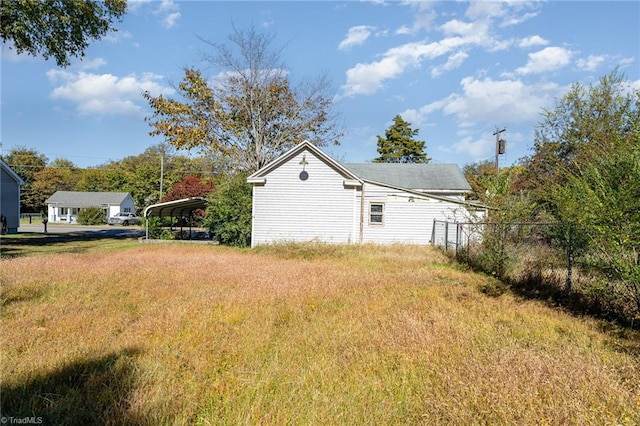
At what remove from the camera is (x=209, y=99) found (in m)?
24.7

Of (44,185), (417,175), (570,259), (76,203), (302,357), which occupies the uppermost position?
(44,185)

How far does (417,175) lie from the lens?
2494cm

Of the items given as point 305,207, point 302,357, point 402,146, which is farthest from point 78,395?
point 402,146

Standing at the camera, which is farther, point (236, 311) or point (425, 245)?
point (425, 245)

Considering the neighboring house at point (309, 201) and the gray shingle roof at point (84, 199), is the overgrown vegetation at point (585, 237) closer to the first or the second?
the neighboring house at point (309, 201)

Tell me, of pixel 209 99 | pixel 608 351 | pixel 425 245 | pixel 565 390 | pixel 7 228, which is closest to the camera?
pixel 565 390

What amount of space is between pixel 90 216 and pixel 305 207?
40.7m

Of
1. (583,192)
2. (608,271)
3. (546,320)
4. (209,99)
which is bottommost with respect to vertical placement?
(546,320)

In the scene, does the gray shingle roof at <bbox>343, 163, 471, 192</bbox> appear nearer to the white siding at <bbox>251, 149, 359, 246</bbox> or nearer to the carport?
the white siding at <bbox>251, 149, 359, 246</bbox>

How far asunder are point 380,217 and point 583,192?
490 inches

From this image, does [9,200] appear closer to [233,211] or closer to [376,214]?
[233,211]

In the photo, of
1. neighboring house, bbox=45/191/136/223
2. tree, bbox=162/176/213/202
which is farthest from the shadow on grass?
neighboring house, bbox=45/191/136/223

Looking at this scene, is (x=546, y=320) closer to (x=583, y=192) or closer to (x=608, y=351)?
(x=608, y=351)

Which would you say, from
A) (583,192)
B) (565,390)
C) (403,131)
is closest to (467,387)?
(565,390)
